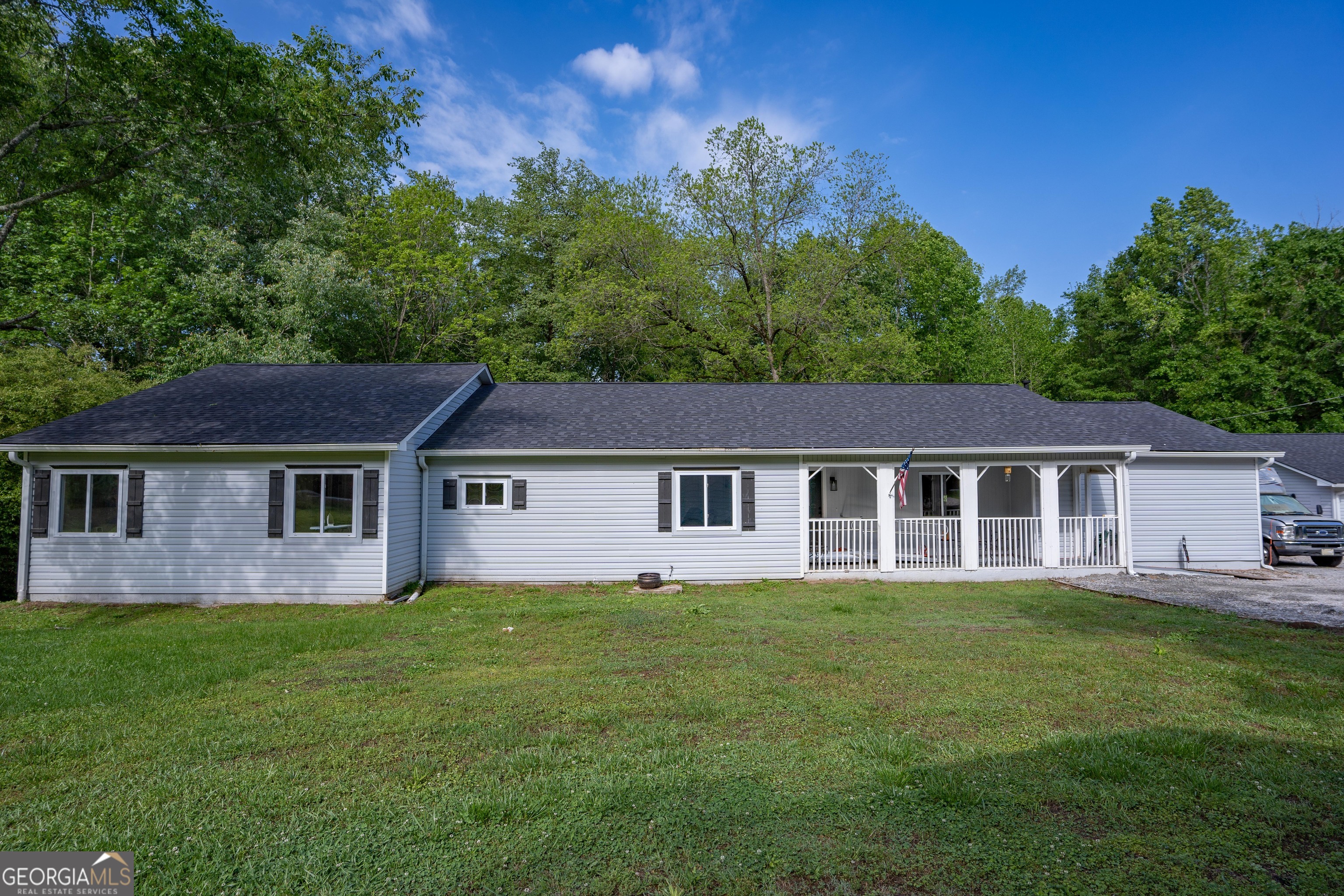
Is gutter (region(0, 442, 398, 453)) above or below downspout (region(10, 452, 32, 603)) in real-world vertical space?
above

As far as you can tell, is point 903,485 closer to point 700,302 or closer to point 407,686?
point 407,686

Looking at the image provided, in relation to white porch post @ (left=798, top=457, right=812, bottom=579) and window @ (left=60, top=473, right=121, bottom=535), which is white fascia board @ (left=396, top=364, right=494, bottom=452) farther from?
white porch post @ (left=798, top=457, right=812, bottom=579)

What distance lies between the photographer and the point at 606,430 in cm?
1319

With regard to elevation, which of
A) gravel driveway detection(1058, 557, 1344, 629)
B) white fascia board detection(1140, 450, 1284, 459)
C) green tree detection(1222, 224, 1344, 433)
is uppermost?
green tree detection(1222, 224, 1344, 433)

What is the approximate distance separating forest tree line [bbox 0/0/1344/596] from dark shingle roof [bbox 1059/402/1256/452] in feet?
26.6

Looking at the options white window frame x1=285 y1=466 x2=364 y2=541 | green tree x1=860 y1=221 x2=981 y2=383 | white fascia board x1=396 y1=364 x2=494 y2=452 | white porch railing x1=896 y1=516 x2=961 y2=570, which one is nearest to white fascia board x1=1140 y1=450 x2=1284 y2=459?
white porch railing x1=896 y1=516 x2=961 y2=570

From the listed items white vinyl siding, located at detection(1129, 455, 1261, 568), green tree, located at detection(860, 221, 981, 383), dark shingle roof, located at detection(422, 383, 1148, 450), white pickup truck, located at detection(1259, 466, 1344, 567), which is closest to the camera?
dark shingle roof, located at detection(422, 383, 1148, 450)

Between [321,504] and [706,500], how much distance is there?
23.0 ft

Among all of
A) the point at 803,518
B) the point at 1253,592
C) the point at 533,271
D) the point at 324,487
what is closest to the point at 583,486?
the point at 803,518

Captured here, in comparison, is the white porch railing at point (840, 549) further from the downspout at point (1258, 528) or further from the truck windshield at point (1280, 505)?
the truck windshield at point (1280, 505)

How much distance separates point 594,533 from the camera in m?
12.6

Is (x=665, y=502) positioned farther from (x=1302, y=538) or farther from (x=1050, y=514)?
(x=1302, y=538)

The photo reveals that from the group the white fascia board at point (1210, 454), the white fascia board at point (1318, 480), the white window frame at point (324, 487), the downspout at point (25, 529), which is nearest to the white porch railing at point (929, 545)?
the white fascia board at point (1210, 454)

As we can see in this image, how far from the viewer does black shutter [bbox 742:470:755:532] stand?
1264 cm
